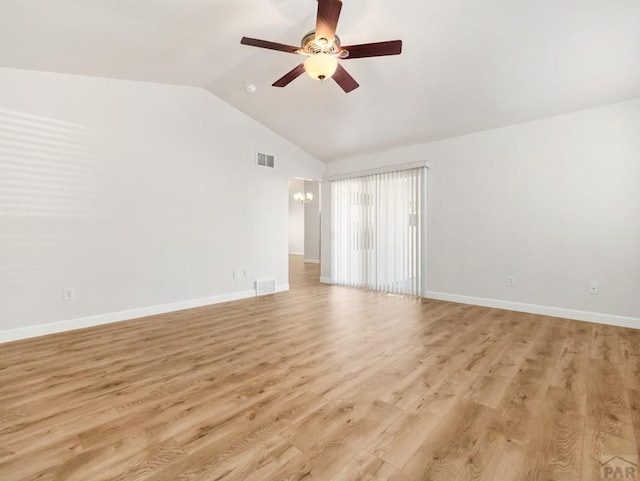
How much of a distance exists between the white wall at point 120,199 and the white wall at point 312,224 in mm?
4627

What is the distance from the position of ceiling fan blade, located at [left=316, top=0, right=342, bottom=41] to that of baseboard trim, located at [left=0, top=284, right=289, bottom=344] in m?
3.75

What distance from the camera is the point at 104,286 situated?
3.62 m

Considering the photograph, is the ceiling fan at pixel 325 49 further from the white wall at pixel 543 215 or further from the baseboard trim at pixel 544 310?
the baseboard trim at pixel 544 310

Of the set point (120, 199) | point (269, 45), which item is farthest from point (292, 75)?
point (120, 199)

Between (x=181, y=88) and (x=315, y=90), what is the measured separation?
1913 millimetres

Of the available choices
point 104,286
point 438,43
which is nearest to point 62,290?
point 104,286

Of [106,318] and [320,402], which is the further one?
[106,318]

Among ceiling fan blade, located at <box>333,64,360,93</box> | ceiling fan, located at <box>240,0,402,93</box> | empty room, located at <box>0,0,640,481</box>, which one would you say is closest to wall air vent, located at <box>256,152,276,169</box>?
empty room, located at <box>0,0,640,481</box>

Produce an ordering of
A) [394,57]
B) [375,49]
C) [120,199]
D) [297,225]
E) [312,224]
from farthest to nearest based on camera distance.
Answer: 1. [297,225]
2. [312,224]
3. [120,199]
4. [394,57]
5. [375,49]

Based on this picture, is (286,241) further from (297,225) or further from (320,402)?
(297,225)

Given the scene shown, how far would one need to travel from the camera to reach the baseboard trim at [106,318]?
10.1 feet

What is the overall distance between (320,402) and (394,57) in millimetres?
3427

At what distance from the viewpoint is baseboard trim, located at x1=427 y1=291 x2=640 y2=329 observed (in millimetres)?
3461

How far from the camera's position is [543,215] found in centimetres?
393
